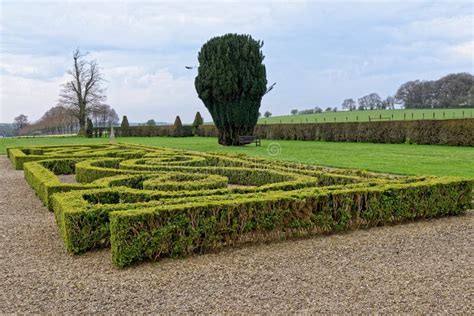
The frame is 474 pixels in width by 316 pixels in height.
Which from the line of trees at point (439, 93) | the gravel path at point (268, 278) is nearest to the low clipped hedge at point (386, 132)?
the gravel path at point (268, 278)

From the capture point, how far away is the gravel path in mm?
3951

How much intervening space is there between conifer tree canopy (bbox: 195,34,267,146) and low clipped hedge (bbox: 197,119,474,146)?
7.56m

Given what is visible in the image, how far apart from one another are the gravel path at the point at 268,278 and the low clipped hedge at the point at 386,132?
1843 cm

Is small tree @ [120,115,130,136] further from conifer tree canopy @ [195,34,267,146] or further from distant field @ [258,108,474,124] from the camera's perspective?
conifer tree canopy @ [195,34,267,146]

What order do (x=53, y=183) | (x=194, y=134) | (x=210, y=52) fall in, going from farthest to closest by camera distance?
(x=194, y=134)
(x=210, y=52)
(x=53, y=183)

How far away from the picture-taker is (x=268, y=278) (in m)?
4.55

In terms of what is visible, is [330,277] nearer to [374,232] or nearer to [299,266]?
[299,266]

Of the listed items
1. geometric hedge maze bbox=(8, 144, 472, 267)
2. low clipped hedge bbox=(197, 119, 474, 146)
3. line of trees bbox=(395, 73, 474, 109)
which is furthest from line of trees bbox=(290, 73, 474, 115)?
geometric hedge maze bbox=(8, 144, 472, 267)

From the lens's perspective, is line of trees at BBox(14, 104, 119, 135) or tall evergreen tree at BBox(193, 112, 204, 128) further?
line of trees at BBox(14, 104, 119, 135)

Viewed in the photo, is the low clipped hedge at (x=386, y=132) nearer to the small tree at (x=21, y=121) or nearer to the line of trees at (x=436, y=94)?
the line of trees at (x=436, y=94)

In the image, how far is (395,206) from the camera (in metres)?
6.71

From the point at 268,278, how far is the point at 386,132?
24.2m

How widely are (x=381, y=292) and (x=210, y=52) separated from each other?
22.4 meters

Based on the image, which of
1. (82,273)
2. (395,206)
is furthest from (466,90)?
(82,273)
